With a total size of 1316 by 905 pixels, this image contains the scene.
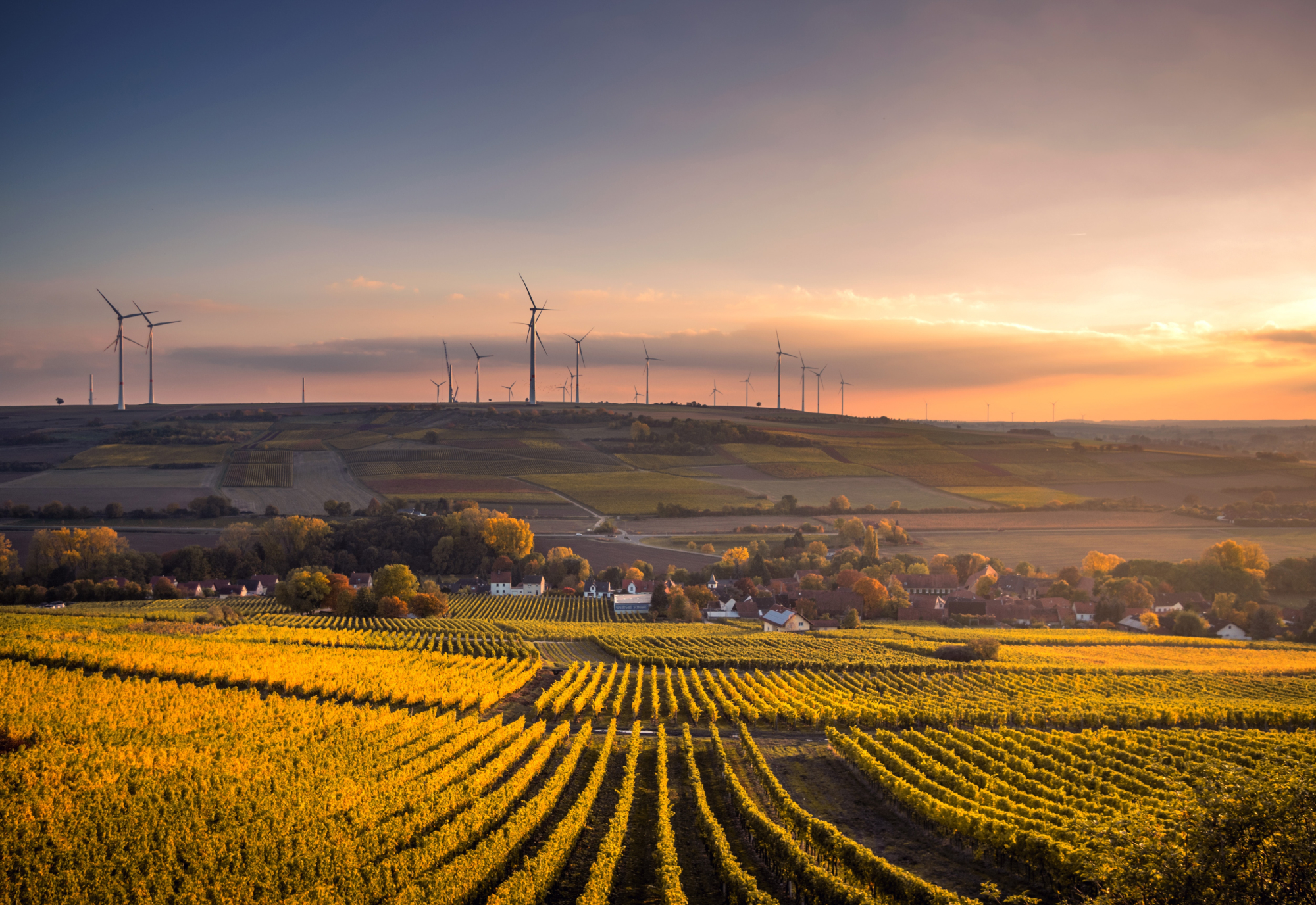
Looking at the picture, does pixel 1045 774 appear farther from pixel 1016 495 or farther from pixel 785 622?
pixel 1016 495

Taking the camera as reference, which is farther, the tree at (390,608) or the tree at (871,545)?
the tree at (871,545)

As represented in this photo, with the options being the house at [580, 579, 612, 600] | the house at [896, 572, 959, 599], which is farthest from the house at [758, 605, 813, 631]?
the house at [896, 572, 959, 599]

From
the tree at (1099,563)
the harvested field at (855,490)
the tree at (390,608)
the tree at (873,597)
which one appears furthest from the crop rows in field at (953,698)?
the harvested field at (855,490)

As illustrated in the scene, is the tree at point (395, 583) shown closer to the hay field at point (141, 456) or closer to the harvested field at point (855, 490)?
the harvested field at point (855, 490)

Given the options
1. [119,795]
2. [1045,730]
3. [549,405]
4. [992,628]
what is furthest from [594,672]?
[549,405]

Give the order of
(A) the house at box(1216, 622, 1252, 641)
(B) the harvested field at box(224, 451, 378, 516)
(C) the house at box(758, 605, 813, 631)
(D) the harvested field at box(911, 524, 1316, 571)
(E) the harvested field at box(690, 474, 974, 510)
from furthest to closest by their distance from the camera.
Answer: (E) the harvested field at box(690, 474, 974, 510), (B) the harvested field at box(224, 451, 378, 516), (D) the harvested field at box(911, 524, 1316, 571), (C) the house at box(758, 605, 813, 631), (A) the house at box(1216, 622, 1252, 641)

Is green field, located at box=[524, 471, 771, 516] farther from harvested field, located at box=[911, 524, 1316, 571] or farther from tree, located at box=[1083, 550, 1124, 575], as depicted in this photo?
tree, located at box=[1083, 550, 1124, 575]

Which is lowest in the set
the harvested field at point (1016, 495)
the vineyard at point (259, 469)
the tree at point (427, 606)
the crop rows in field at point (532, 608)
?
the crop rows in field at point (532, 608)
